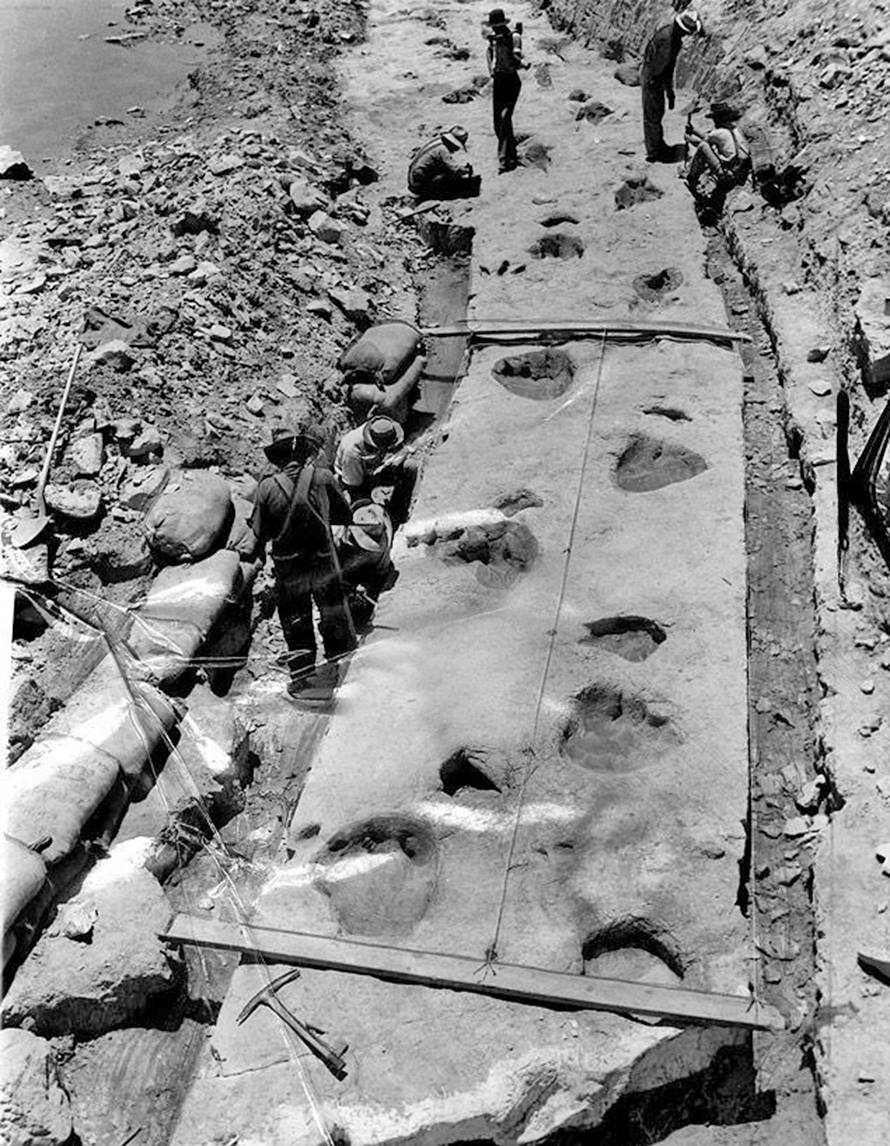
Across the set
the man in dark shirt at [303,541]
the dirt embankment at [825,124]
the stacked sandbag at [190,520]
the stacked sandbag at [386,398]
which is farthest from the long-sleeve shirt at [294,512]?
the dirt embankment at [825,124]

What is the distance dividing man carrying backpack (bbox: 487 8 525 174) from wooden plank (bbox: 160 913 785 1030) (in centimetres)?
876

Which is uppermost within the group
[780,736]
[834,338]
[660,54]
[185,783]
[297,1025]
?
[660,54]

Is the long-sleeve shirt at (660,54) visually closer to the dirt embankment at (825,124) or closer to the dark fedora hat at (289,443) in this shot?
the dirt embankment at (825,124)

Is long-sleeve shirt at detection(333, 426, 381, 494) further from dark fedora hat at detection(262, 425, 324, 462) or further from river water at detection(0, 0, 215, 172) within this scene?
river water at detection(0, 0, 215, 172)

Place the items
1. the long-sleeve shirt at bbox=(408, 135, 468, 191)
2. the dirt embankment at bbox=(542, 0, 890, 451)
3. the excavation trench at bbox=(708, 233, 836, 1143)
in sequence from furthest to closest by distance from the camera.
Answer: the long-sleeve shirt at bbox=(408, 135, 468, 191) → the dirt embankment at bbox=(542, 0, 890, 451) → the excavation trench at bbox=(708, 233, 836, 1143)

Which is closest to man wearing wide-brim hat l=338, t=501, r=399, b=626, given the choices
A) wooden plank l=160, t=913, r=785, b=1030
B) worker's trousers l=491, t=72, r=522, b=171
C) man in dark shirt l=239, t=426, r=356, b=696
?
man in dark shirt l=239, t=426, r=356, b=696

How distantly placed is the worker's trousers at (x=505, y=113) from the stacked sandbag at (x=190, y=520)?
6045 mm

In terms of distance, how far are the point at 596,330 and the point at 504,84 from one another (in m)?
3.84

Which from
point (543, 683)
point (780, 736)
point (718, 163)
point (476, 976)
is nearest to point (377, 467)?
point (543, 683)

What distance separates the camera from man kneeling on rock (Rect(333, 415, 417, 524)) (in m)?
7.22

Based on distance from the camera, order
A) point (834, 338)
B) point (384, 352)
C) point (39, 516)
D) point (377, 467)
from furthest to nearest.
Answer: point (384, 352), point (834, 338), point (377, 467), point (39, 516)

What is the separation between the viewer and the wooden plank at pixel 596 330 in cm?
859

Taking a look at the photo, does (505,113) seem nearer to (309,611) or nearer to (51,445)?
(51,445)

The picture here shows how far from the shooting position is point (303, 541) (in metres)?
6.27
